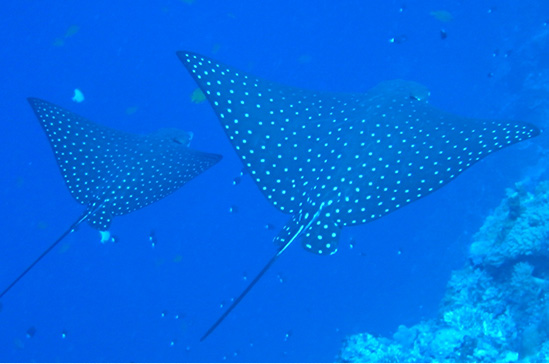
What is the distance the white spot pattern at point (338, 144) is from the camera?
421 centimetres

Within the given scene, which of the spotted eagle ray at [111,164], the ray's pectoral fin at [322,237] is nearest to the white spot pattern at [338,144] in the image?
the ray's pectoral fin at [322,237]

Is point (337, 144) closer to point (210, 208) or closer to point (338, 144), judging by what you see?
point (338, 144)

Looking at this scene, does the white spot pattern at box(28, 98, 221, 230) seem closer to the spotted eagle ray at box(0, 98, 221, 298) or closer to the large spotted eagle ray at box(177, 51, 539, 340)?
the spotted eagle ray at box(0, 98, 221, 298)

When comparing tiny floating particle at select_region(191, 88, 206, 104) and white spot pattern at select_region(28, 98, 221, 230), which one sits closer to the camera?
white spot pattern at select_region(28, 98, 221, 230)

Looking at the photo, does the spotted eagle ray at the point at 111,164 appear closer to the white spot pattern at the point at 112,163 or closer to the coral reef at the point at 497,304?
the white spot pattern at the point at 112,163

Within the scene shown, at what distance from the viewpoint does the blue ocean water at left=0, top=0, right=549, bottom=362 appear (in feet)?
66.3

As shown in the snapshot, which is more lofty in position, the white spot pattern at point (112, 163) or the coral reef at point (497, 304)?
the white spot pattern at point (112, 163)

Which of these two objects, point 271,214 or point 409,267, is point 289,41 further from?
point 409,267

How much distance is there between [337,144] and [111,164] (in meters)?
2.92

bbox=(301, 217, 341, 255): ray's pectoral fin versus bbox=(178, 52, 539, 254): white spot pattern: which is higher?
bbox=(178, 52, 539, 254): white spot pattern

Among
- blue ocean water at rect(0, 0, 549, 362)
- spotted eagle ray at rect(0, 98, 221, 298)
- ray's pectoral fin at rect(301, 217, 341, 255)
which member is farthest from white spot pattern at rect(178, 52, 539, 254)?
blue ocean water at rect(0, 0, 549, 362)

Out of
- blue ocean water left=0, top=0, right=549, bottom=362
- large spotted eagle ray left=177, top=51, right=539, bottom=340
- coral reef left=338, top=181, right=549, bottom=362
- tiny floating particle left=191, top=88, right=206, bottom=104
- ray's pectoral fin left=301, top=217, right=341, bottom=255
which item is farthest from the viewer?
blue ocean water left=0, top=0, right=549, bottom=362

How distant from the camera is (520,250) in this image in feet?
16.8

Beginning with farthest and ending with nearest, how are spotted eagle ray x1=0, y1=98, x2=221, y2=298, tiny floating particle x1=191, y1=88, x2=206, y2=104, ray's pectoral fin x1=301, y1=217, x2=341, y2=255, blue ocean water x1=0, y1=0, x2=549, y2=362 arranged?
blue ocean water x1=0, y1=0, x2=549, y2=362
tiny floating particle x1=191, y1=88, x2=206, y2=104
spotted eagle ray x1=0, y1=98, x2=221, y2=298
ray's pectoral fin x1=301, y1=217, x2=341, y2=255
